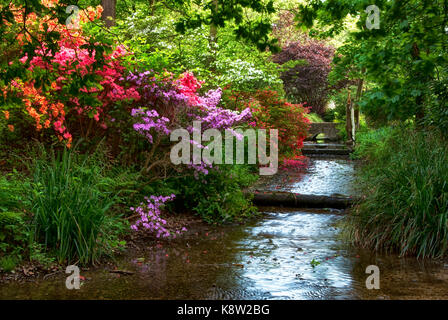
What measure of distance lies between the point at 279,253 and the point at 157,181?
7.76 ft

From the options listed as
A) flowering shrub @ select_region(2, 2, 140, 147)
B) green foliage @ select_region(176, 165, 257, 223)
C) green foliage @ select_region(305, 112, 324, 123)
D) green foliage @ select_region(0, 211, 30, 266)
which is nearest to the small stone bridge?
green foliage @ select_region(305, 112, 324, 123)

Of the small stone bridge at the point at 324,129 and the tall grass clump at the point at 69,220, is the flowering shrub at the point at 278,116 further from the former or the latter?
the small stone bridge at the point at 324,129

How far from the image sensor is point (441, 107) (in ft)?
24.0

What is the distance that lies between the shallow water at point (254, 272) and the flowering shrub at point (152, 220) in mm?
223

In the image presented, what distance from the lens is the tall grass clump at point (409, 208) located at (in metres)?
5.27

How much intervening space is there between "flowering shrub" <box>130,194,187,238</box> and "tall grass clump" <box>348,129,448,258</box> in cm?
246

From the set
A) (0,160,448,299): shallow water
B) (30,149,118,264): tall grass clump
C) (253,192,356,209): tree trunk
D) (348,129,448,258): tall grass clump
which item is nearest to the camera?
(0,160,448,299): shallow water

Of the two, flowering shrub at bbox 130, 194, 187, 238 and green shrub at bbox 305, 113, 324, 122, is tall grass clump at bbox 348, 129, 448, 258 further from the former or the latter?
green shrub at bbox 305, 113, 324, 122

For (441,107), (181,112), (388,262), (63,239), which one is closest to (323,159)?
(441,107)

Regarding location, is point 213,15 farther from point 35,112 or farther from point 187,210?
point 187,210

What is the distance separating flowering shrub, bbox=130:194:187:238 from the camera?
6113 millimetres

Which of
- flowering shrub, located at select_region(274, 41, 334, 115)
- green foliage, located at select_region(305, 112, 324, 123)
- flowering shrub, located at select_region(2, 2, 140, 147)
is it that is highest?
flowering shrub, located at select_region(274, 41, 334, 115)

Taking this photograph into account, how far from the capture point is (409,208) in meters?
5.42

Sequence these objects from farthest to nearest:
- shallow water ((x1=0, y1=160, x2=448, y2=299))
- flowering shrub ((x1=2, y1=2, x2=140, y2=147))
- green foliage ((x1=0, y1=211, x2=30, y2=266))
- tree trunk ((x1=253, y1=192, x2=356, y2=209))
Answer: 1. tree trunk ((x1=253, y1=192, x2=356, y2=209))
2. flowering shrub ((x1=2, y1=2, x2=140, y2=147))
3. green foliage ((x1=0, y1=211, x2=30, y2=266))
4. shallow water ((x1=0, y1=160, x2=448, y2=299))
